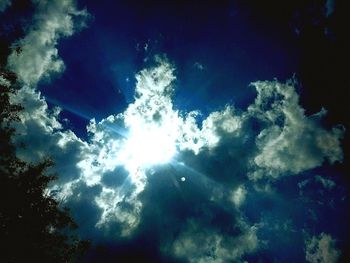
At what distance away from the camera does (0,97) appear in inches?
627

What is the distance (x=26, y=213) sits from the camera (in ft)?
Result: 56.5

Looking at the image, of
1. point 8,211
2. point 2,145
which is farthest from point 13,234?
point 2,145

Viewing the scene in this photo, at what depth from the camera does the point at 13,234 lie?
1661 cm

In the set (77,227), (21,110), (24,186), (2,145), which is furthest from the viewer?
(77,227)

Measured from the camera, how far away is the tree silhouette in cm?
1603

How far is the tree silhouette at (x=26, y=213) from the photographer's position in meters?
16.0

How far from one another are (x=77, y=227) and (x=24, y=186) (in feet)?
13.8

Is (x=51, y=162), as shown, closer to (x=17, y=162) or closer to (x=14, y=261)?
(x=17, y=162)

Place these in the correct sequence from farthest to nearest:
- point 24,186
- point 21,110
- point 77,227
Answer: point 77,227 < point 24,186 < point 21,110

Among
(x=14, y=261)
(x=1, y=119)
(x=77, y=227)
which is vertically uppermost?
(x=1, y=119)

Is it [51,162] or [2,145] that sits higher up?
[51,162]

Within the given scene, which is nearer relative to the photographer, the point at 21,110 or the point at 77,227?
the point at 21,110

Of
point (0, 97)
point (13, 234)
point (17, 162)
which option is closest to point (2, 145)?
point (17, 162)

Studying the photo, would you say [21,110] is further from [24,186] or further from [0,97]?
[24,186]
